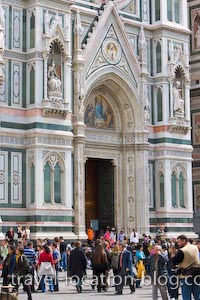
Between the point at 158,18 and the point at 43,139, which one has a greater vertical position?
the point at 158,18

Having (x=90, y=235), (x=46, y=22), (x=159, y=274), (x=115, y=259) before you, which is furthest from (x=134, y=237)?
(x=159, y=274)

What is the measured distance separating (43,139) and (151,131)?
799 centimetres

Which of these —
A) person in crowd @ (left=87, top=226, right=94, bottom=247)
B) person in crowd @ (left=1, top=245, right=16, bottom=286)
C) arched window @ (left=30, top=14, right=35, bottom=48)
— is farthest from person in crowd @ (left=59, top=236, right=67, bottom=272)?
person in crowd @ (left=1, top=245, right=16, bottom=286)

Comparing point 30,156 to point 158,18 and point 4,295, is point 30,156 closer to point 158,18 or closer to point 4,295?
point 158,18

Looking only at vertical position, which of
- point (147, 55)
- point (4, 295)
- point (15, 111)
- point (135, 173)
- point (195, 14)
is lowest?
point (4, 295)

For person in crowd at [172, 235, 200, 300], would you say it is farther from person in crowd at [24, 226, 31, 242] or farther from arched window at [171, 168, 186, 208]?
arched window at [171, 168, 186, 208]

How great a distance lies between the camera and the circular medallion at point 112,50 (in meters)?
37.1

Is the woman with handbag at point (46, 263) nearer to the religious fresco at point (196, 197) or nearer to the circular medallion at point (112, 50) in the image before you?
the circular medallion at point (112, 50)

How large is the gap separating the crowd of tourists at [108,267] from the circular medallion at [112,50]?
32.4 ft

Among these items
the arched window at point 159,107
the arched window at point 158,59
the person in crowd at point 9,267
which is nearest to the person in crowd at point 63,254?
the person in crowd at point 9,267

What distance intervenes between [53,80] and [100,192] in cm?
801

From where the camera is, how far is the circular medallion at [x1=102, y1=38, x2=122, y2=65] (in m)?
37.1

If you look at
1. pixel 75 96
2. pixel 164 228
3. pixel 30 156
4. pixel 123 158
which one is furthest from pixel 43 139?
pixel 164 228

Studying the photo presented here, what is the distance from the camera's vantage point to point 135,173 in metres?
38.0
